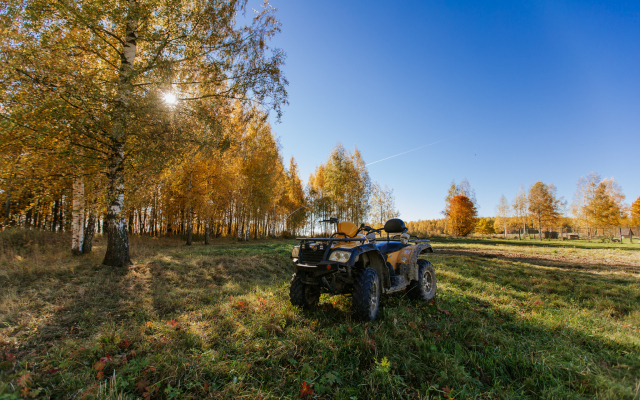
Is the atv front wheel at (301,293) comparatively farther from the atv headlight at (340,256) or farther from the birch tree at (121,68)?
the birch tree at (121,68)

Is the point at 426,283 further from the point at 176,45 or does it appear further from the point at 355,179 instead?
the point at 355,179

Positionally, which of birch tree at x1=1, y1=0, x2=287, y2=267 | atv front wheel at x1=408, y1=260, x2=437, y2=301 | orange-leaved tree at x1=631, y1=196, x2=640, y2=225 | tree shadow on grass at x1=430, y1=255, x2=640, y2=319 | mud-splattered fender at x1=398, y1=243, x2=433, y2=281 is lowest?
tree shadow on grass at x1=430, y1=255, x2=640, y2=319

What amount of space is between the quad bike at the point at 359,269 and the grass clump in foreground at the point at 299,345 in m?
0.33

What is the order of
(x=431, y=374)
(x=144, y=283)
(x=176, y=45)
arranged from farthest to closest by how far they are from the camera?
(x=176, y=45) → (x=144, y=283) → (x=431, y=374)

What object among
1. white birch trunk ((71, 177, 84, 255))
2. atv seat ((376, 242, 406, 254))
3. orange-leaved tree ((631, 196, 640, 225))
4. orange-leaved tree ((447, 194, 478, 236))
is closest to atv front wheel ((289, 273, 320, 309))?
atv seat ((376, 242, 406, 254))

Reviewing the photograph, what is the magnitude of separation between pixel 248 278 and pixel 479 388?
7331 millimetres

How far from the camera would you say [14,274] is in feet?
20.6

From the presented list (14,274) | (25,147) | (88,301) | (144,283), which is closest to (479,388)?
(88,301)

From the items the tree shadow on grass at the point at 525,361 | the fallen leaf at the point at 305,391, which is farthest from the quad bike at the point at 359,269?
the fallen leaf at the point at 305,391

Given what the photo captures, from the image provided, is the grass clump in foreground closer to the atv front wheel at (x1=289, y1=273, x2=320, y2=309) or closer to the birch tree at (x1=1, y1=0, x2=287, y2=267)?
the atv front wheel at (x1=289, y1=273, x2=320, y2=309)

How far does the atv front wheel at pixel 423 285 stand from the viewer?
5598 millimetres

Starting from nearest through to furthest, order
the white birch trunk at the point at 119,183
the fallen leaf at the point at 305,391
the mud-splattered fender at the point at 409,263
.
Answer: the fallen leaf at the point at 305,391
the mud-splattered fender at the point at 409,263
the white birch trunk at the point at 119,183

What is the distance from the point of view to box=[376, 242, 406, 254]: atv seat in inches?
210

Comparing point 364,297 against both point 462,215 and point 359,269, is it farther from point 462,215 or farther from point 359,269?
point 462,215
